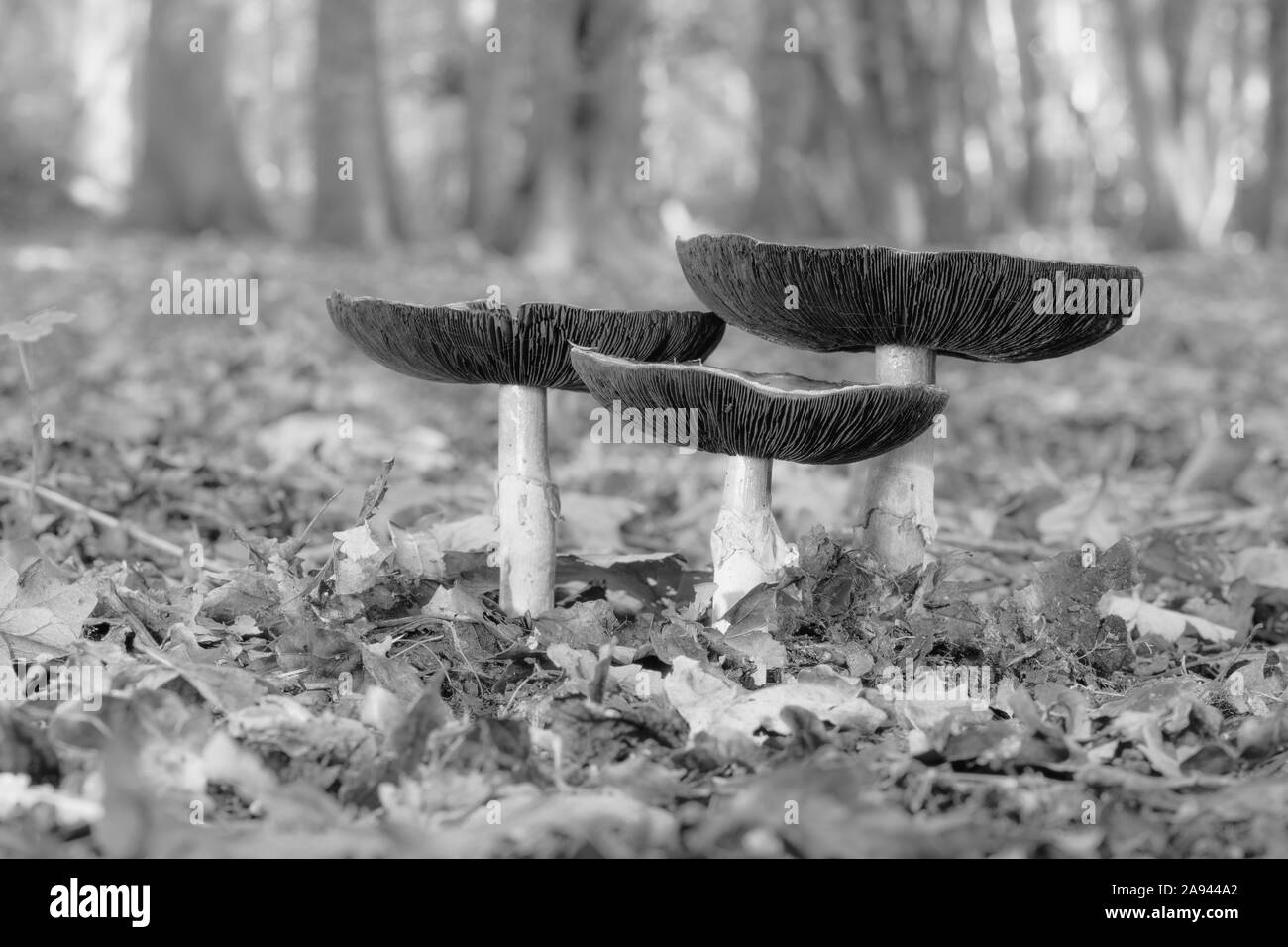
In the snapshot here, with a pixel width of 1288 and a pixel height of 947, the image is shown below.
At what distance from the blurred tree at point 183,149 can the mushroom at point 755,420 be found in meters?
16.4

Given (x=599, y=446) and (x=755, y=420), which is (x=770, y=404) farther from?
(x=599, y=446)

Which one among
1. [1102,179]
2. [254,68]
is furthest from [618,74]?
[254,68]

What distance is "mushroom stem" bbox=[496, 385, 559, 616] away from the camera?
10.3 ft

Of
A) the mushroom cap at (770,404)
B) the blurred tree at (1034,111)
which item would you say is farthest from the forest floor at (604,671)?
the blurred tree at (1034,111)

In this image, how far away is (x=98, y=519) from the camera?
364 centimetres

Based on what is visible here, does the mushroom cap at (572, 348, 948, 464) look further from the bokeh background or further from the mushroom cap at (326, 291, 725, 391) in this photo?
the bokeh background

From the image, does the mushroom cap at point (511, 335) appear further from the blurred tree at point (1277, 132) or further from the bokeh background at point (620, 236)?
the blurred tree at point (1277, 132)

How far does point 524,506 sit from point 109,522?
4.47 feet

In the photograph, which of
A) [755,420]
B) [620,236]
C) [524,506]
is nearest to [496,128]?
[620,236]

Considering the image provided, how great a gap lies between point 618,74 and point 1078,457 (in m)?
6.91

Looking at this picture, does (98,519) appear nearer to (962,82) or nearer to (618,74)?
(618,74)

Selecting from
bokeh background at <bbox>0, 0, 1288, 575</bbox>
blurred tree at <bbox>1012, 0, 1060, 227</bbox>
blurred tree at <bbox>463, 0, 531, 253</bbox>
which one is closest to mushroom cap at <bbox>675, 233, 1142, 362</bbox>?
bokeh background at <bbox>0, 0, 1288, 575</bbox>

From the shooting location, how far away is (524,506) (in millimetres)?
3125

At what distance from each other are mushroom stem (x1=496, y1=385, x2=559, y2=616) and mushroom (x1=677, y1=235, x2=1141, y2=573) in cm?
56
